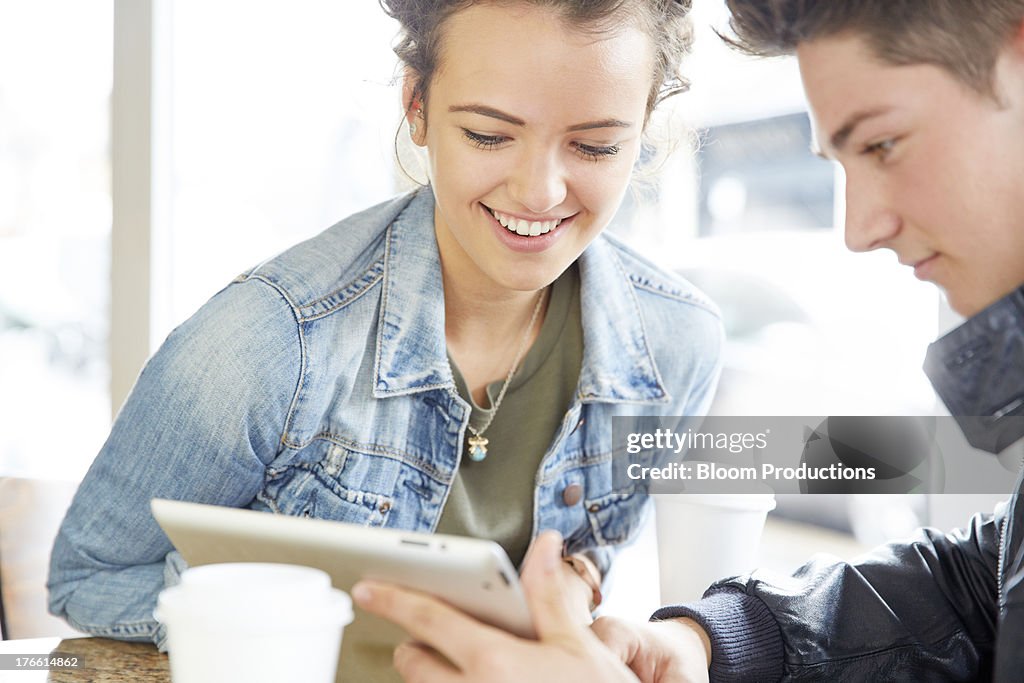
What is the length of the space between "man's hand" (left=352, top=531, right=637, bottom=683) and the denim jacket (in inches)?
18.1

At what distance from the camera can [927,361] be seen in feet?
3.39

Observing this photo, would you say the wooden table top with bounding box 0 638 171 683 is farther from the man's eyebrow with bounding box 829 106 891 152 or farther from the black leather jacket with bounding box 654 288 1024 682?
the man's eyebrow with bounding box 829 106 891 152

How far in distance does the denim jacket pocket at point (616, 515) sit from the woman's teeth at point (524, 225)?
0.45 m

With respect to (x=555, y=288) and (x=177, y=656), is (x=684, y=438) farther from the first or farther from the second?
(x=177, y=656)

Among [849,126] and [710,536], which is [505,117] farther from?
[710,536]

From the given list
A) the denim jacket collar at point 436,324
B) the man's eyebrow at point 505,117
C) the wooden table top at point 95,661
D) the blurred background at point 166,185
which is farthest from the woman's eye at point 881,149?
the blurred background at point 166,185

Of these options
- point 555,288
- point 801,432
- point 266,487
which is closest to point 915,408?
point 801,432

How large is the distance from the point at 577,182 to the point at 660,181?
598 millimetres

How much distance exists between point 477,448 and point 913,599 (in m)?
0.62

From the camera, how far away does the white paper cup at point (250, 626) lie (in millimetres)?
675

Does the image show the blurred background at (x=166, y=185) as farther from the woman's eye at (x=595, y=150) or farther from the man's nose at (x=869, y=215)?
the man's nose at (x=869, y=215)

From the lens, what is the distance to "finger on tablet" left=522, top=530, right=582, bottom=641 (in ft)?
2.62

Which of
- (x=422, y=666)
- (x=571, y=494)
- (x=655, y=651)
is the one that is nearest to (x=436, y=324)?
(x=571, y=494)

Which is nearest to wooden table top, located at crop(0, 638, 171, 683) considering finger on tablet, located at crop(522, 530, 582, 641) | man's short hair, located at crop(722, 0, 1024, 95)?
finger on tablet, located at crop(522, 530, 582, 641)
